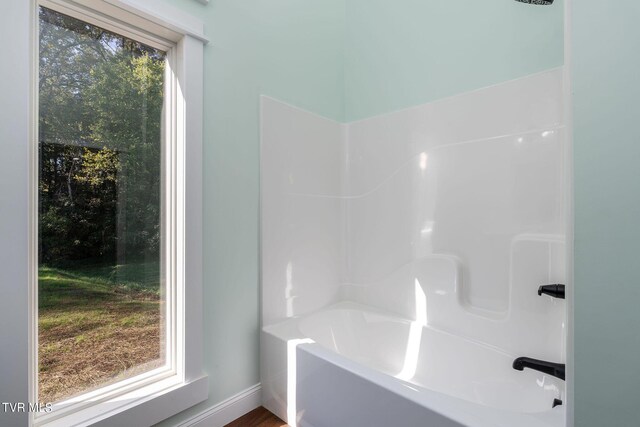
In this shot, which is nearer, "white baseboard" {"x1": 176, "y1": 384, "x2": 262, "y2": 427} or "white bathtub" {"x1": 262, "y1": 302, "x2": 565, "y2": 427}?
"white bathtub" {"x1": 262, "y1": 302, "x2": 565, "y2": 427}

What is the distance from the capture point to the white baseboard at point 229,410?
1.42 m

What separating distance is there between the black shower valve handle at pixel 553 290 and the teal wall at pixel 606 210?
837 millimetres

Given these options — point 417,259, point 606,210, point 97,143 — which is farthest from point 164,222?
point 606,210

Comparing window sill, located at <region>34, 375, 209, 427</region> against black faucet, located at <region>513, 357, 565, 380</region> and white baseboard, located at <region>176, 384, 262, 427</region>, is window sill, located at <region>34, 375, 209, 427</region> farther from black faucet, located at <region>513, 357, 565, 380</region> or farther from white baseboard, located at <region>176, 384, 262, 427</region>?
black faucet, located at <region>513, 357, 565, 380</region>

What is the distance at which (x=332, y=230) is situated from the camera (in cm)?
218

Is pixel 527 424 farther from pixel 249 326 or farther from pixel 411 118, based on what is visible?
pixel 411 118

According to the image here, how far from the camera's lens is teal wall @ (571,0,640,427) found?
59 centimetres

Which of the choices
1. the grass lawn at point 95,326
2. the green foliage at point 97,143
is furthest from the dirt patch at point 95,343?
the green foliage at point 97,143

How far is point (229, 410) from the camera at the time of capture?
Answer: 1.54 metres

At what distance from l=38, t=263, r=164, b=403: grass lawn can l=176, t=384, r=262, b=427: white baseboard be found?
1.07ft

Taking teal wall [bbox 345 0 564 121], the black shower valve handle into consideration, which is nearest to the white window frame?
teal wall [bbox 345 0 564 121]

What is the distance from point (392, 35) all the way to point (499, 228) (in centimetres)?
143

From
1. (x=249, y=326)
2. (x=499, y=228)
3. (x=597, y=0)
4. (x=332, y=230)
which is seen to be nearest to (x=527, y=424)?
(x=499, y=228)

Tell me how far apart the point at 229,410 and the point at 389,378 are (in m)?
0.90
